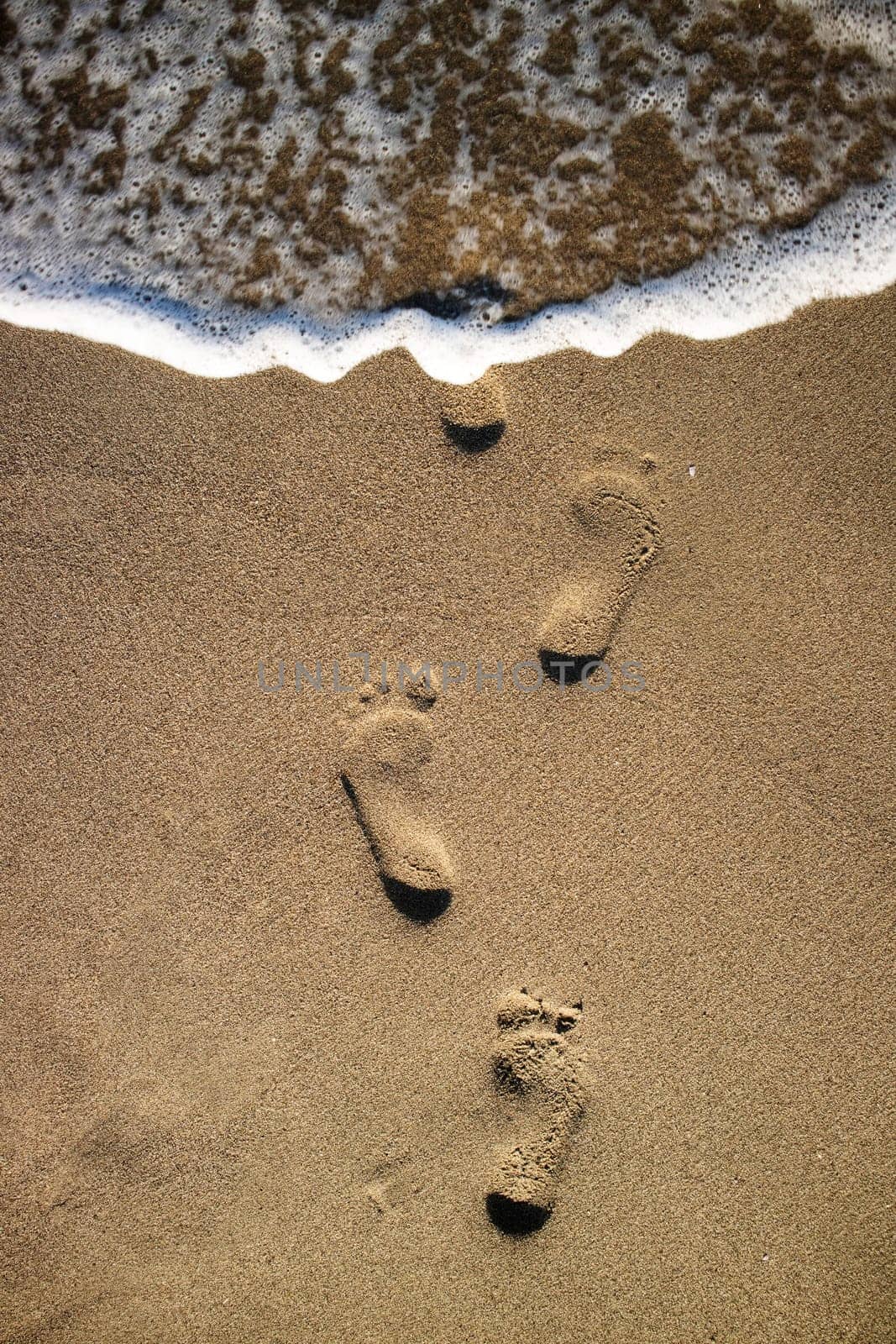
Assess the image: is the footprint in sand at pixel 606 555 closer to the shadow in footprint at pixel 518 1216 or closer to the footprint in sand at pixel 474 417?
the footprint in sand at pixel 474 417

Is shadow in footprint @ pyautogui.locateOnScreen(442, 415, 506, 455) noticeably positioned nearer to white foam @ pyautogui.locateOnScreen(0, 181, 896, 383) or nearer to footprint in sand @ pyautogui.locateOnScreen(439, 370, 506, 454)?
footprint in sand @ pyautogui.locateOnScreen(439, 370, 506, 454)

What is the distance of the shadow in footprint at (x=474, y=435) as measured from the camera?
2279 millimetres

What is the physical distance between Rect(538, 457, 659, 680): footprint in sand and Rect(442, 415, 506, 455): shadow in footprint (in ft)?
1.16

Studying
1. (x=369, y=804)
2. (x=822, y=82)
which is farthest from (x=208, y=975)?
(x=822, y=82)

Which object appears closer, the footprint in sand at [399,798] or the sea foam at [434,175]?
the footprint in sand at [399,798]

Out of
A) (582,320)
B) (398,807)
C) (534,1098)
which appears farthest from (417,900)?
(582,320)

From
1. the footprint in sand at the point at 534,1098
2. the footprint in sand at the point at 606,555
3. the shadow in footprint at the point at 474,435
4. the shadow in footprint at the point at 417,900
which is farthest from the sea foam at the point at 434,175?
the footprint in sand at the point at 534,1098

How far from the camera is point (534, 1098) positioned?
2.23 m

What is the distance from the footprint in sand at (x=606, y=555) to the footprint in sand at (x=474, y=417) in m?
0.37

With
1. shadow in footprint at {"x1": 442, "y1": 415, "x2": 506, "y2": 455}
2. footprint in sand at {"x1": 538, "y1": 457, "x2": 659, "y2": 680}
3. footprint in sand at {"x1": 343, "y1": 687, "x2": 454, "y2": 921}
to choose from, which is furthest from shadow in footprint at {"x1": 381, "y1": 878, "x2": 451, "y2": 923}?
shadow in footprint at {"x1": 442, "y1": 415, "x2": 506, "y2": 455}

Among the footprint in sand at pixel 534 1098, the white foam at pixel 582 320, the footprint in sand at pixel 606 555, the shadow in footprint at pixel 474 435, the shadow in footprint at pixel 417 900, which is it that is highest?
the white foam at pixel 582 320

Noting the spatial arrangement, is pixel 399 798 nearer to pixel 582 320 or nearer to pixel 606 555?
pixel 606 555

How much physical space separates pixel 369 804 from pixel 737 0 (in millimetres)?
3117

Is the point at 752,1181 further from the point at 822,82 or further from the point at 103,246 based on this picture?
the point at 103,246
